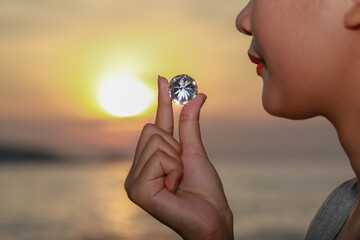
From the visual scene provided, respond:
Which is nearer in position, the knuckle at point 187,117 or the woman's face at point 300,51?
the woman's face at point 300,51

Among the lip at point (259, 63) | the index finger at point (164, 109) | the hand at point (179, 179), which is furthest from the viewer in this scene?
the index finger at point (164, 109)

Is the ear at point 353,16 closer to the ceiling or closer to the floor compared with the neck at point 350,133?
closer to the ceiling

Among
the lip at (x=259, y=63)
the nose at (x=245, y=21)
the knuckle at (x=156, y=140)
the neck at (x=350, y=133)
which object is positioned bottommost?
the neck at (x=350, y=133)

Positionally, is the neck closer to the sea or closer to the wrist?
the wrist

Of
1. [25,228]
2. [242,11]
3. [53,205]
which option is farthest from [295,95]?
[53,205]

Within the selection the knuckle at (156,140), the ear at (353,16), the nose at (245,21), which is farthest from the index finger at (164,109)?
the ear at (353,16)

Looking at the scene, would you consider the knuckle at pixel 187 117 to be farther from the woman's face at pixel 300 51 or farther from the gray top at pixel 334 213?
the gray top at pixel 334 213
